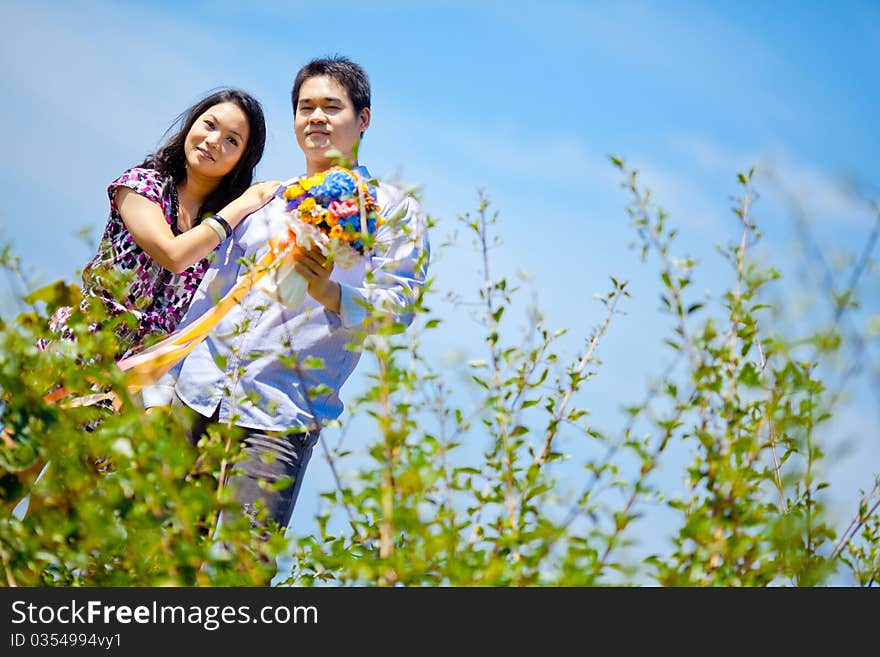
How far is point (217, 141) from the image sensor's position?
3244 millimetres

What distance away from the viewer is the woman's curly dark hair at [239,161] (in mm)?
3359

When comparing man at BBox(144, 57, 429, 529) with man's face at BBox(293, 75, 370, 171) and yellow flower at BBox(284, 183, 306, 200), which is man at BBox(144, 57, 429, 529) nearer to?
man's face at BBox(293, 75, 370, 171)

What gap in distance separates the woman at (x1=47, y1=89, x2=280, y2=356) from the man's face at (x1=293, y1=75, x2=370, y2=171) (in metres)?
0.19

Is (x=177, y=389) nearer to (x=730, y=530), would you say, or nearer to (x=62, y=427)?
(x=62, y=427)

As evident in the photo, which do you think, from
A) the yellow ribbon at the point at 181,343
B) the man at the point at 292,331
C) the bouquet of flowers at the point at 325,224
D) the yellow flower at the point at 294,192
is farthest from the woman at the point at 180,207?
the bouquet of flowers at the point at 325,224

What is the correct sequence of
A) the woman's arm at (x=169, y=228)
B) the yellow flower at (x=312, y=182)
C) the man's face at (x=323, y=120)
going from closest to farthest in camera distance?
the yellow flower at (x=312, y=182) → the woman's arm at (x=169, y=228) → the man's face at (x=323, y=120)

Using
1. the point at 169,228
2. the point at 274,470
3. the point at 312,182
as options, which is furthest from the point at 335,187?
the point at 274,470

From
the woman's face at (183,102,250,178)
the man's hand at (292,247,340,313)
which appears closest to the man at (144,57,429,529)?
the man's hand at (292,247,340,313)

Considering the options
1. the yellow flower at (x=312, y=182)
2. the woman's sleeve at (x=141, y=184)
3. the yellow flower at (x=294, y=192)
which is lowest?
the yellow flower at (x=312, y=182)

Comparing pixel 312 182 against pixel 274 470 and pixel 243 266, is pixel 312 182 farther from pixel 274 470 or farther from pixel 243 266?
pixel 274 470

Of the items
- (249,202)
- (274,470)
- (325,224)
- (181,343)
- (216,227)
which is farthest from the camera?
(249,202)

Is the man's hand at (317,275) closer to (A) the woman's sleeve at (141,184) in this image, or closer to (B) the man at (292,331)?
(B) the man at (292,331)

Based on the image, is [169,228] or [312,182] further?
[169,228]

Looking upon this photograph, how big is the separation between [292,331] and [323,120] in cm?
72
